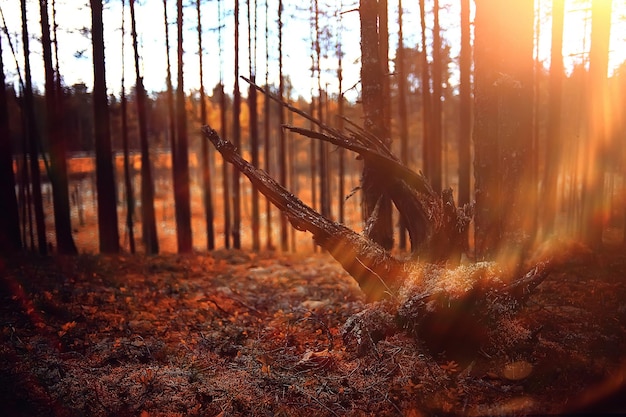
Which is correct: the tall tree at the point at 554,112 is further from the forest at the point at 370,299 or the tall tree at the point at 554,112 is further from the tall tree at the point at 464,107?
the tall tree at the point at 464,107

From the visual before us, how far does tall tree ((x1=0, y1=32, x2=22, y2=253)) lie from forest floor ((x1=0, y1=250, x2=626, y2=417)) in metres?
4.77

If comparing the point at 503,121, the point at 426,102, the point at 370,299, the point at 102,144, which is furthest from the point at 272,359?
the point at 426,102

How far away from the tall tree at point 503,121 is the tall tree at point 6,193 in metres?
14.8

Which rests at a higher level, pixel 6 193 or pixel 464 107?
pixel 464 107

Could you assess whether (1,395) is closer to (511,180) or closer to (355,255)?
(355,255)

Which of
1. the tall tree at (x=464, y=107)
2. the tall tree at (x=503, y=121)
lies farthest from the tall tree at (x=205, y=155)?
the tall tree at (x=503, y=121)

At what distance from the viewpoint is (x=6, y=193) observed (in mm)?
13203

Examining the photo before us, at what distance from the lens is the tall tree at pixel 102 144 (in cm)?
1305

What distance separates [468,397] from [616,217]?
1891 cm

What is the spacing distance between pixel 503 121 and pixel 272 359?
246 inches

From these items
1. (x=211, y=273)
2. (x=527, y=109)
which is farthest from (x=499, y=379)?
(x=211, y=273)

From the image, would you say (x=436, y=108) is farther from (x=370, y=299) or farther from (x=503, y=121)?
(x=370, y=299)

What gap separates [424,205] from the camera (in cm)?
716

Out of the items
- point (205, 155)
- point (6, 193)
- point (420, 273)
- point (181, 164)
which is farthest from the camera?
point (205, 155)
